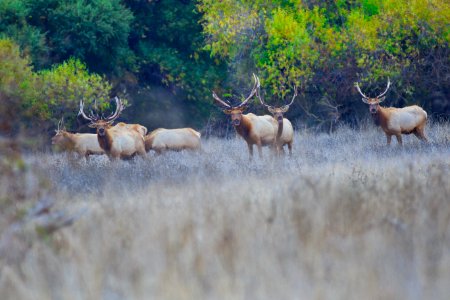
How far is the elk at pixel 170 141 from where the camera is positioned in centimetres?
1834

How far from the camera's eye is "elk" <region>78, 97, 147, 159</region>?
17.1 meters

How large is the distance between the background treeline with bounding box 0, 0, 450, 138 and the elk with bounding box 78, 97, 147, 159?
2655 mm

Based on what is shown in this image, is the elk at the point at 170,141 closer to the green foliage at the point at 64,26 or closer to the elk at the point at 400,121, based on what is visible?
the elk at the point at 400,121

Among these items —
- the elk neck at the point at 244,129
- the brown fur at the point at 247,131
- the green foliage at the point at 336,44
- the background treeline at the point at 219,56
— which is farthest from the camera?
the background treeline at the point at 219,56

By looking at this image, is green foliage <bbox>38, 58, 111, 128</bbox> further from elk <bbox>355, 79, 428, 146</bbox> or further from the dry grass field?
the dry grass field

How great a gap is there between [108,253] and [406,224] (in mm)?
2417

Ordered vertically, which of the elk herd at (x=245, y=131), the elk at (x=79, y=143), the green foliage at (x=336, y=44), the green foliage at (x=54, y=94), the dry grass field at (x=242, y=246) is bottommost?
the dry grass field at (x=242, y=246)

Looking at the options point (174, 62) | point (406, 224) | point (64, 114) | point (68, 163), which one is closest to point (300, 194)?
point (406, 224)

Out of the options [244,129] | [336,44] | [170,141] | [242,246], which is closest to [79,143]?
[170,141]

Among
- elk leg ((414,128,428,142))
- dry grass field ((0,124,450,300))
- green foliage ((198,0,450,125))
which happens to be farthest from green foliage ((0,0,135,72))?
dry grass field ((0,124,450,300))

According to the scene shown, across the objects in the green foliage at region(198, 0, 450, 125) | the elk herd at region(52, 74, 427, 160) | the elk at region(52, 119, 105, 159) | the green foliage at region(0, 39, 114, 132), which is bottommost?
the elk at region(52, 119, 105, 159)

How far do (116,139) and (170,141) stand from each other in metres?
1.44

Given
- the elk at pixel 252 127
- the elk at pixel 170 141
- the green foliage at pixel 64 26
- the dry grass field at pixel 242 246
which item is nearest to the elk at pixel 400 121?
the elk at pixel 252 127

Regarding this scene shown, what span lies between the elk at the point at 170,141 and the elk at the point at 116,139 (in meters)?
0.35
